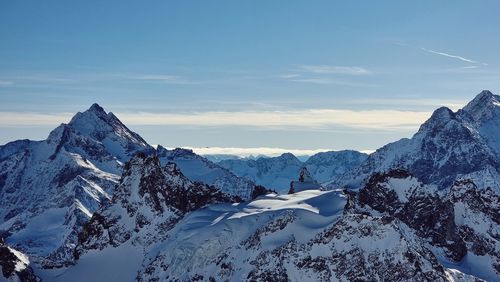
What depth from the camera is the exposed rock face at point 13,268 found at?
177 metres

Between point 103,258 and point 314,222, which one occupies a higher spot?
point 314,222

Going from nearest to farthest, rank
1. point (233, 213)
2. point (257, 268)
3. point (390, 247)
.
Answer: point (390, 247) < point (257, 268) < point (233, 213)

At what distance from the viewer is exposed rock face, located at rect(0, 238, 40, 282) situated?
177m

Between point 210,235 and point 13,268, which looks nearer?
point 210,235

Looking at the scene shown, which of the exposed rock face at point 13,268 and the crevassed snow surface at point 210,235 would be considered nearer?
the crevassed snow surface at point 210,235

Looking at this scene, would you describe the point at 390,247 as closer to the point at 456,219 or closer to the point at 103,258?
the point at 456,219

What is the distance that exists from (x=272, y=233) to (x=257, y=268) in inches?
430

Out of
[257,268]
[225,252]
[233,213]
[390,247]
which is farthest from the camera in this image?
[233,213]

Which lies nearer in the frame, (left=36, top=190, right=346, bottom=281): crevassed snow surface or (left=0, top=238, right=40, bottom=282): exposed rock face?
(left=36, top=190, right=346, bottom=281): crevassed snow surface

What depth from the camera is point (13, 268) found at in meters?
179

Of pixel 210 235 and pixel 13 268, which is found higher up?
pixel 210 235

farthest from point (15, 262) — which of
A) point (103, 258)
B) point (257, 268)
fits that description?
point (257, 268)

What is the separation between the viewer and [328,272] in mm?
153750

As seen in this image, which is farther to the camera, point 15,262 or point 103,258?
point 103,258
